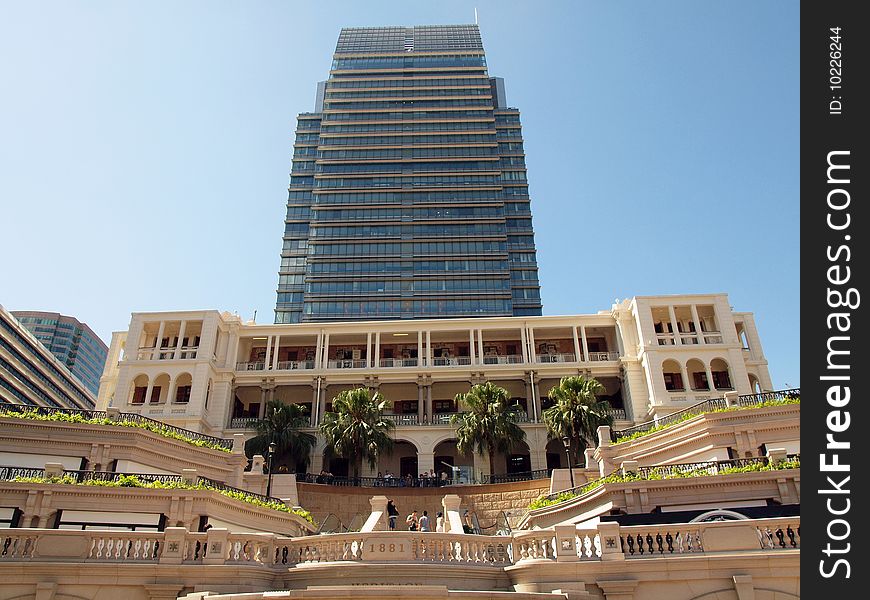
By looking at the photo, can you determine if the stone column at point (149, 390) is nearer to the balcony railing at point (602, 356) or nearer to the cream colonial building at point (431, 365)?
the cream colonial building at point (431, 365)

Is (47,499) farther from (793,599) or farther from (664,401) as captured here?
(664,401)

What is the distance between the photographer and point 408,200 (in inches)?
4368

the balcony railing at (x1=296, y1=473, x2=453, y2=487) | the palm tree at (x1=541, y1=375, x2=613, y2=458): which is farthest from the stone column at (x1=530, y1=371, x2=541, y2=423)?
the balcony railing at (x1=296, y1=473, x2=453, y2=487)

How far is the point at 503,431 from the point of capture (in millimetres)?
46062

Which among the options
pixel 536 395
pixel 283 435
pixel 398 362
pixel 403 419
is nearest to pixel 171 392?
pixel 283 435

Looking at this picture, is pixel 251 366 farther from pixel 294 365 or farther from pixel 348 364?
pixel 348 364

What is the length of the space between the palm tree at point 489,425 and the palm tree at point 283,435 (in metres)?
13.0

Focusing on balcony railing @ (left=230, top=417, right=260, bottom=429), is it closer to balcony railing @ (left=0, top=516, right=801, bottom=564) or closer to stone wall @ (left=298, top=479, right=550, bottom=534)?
A: stone wall @ (left=298, top=479, right=550, bottom=534)

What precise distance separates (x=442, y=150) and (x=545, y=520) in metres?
95.6

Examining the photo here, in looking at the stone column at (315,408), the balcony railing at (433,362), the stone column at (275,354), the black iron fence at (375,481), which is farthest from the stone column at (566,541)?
the stone column at (275,354)

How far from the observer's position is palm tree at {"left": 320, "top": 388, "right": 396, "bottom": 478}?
46219 millimetres

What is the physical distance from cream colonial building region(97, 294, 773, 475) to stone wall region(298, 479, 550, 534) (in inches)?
459

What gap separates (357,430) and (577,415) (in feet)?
53.2
